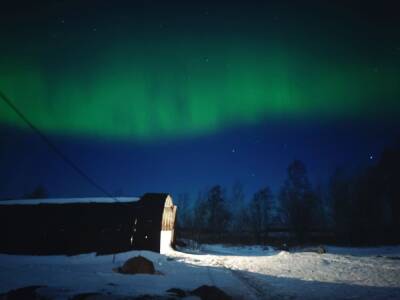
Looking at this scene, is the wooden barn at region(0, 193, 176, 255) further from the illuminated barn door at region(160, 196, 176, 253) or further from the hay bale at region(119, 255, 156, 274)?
the hay bale at region(119, 255, 156, 274)

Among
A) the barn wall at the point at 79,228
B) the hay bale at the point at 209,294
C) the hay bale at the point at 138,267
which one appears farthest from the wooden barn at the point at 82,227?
the hay bale at the point at 209,294

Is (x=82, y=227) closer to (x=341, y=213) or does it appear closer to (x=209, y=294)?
(x=209, y=294)

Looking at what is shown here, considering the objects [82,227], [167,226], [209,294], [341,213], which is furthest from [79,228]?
[341,213]

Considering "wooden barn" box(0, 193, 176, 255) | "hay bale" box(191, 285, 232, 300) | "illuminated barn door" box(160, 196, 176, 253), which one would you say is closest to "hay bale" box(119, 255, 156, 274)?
"hay bale" box(191, 285, 232, 300)

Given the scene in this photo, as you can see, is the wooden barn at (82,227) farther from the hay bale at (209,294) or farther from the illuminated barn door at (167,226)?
the hay bale at (209,294)

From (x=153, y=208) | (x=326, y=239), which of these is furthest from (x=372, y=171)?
(x=153, y=208)

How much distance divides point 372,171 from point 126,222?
4945cm

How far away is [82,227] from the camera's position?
25719mm

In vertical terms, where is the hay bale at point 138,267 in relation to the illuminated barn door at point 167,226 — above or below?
below

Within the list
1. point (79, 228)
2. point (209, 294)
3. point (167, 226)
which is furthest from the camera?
point (167, 226)

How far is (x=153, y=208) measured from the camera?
27.2 meters

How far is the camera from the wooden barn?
2522cm

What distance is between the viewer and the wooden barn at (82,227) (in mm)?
25219

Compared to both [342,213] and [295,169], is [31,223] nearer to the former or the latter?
[295,169]
